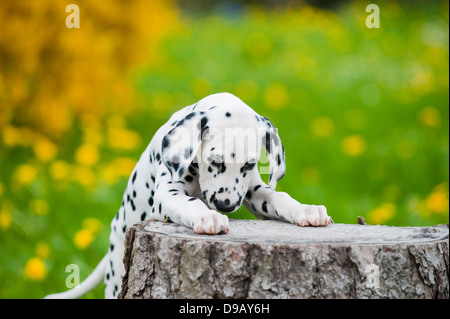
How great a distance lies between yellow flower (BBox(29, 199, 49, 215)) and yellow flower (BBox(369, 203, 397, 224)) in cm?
278

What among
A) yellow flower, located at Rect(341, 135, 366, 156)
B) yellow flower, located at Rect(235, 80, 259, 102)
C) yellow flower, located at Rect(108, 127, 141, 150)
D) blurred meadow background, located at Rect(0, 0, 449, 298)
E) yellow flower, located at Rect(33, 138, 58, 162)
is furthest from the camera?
yellow flower, located at Rect(235, 80, 259, 102)

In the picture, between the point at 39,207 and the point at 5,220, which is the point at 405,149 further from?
the point at 5,220

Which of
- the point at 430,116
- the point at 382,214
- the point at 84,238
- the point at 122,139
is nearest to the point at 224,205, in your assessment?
the point at 84,238

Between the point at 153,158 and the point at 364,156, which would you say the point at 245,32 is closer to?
the point at 364,156

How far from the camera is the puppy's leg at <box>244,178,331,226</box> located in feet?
9.77

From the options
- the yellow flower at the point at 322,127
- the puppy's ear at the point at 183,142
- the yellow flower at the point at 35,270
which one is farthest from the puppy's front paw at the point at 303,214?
the yellow flower at the point at 322,127

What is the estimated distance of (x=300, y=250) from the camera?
261cm

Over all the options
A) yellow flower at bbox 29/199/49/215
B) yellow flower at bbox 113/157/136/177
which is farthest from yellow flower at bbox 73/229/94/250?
yellow flower at bbox 113/157/136/177

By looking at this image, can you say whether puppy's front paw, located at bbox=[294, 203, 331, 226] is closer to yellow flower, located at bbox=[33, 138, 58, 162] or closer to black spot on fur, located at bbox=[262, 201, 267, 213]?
black spot on fur, located at bbox=[262, 201, 267, 213]

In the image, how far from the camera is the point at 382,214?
5.14 metres

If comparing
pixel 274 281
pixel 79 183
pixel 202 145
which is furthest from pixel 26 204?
pixel 274 281

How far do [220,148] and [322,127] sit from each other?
4.88 metres

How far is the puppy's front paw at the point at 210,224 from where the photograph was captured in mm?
2740

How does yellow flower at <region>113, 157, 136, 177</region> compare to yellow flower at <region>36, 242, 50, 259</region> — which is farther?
yellow flower at <region>113, 157, 136, 177</region>
